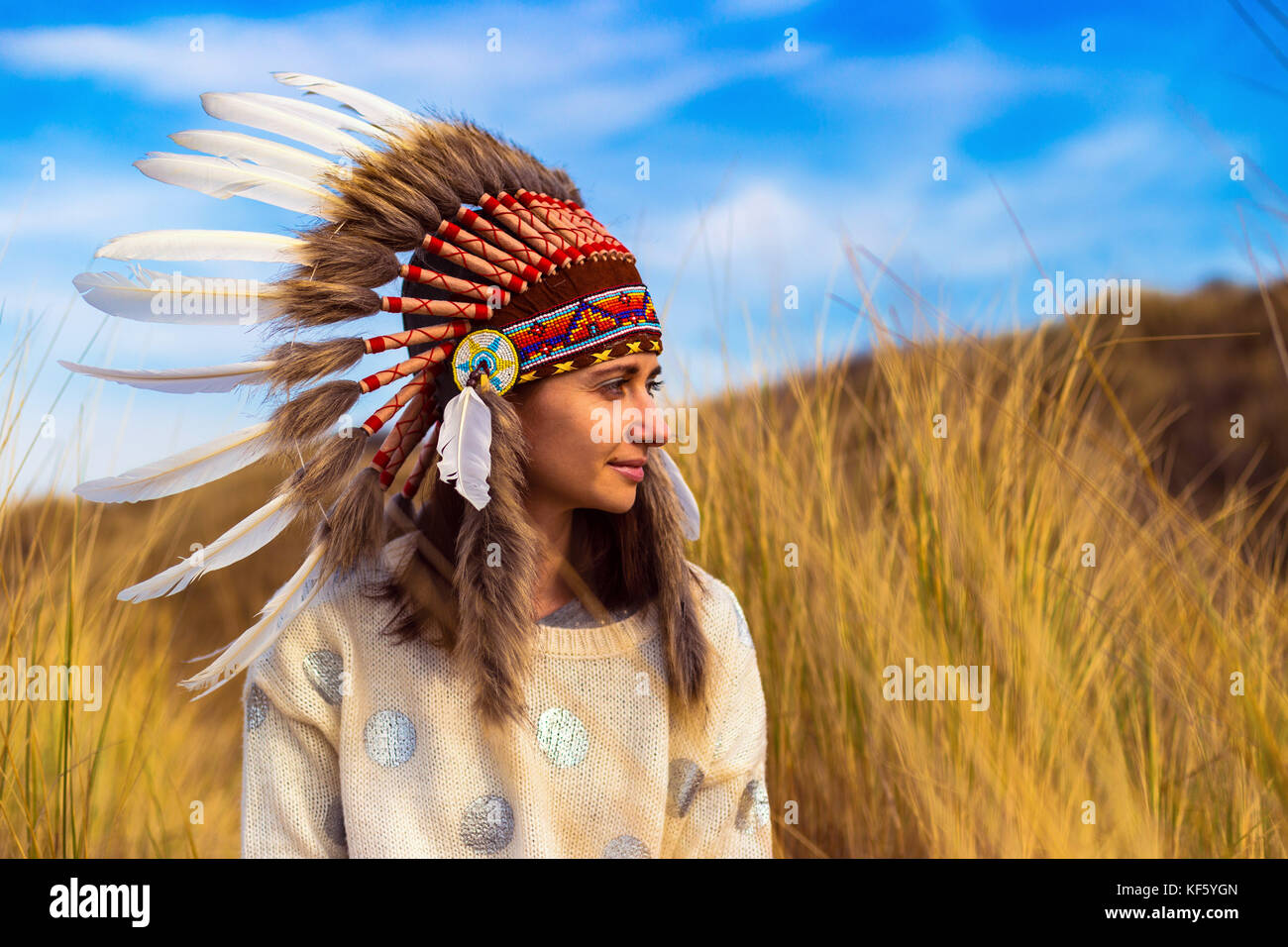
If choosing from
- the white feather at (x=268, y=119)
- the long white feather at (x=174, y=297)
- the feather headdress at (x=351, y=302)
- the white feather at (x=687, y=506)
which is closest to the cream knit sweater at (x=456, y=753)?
the feather headdress at (x=351, y=302)

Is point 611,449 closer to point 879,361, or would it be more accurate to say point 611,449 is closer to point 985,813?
point 985,813

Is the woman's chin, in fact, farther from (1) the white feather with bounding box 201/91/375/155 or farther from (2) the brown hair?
(1) the white feather with bounding box 201/91/375/155

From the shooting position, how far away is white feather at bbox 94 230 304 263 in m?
1.97

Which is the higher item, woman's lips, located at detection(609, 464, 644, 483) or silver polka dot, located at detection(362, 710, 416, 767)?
woman's lips, located at detection(609, 464, 644, 483)

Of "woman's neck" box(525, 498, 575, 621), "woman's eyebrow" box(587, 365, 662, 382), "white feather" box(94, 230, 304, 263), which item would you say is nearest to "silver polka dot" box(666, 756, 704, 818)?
"woman's neck" box(525, 498, 575, 621)

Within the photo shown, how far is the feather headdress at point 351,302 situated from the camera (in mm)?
1984

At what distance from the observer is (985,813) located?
2.38 meters

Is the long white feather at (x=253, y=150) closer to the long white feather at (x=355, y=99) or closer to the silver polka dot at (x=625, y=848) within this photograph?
the long white feather at (x=355, y=99)

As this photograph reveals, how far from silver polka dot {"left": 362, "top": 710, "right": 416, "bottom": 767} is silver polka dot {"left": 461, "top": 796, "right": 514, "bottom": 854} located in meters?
0.19

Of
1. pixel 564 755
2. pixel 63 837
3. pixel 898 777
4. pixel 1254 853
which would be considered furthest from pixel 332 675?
pixel 1254 853

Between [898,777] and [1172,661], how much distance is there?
782 millimetres

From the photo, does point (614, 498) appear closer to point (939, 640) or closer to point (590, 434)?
point (590, 434)

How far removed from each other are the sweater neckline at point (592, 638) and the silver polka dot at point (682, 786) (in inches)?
11.9

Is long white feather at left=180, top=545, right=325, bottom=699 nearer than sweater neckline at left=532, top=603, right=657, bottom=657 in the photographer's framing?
Yes
